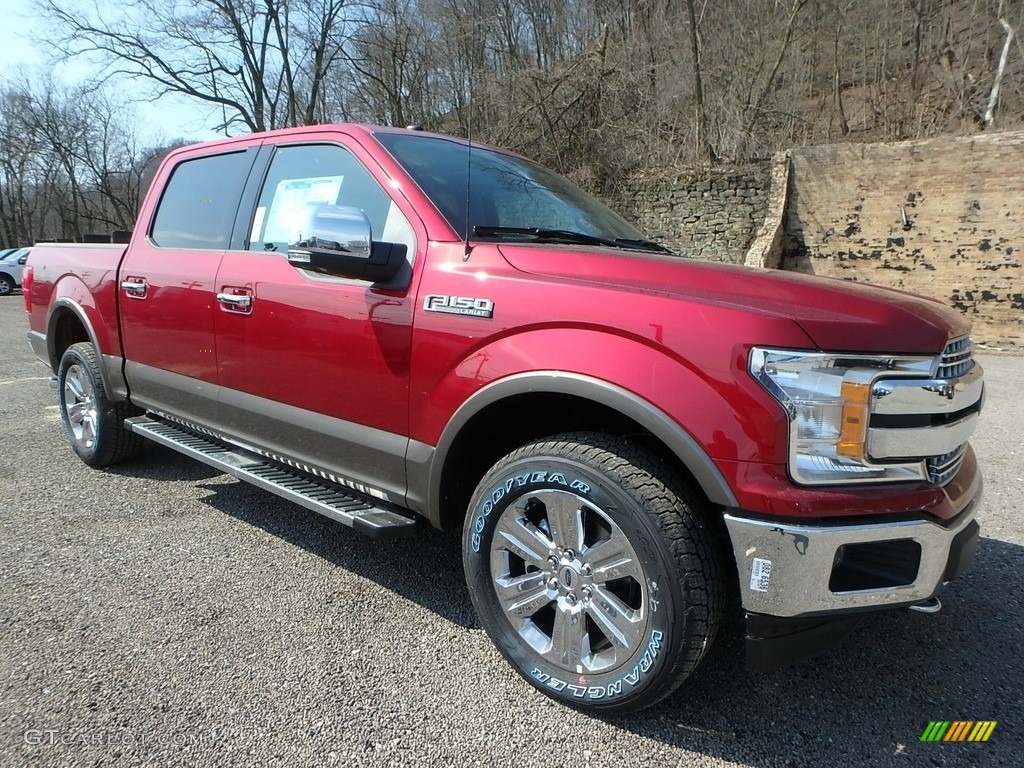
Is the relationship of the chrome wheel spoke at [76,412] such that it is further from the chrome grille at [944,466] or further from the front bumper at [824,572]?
the chrome grille at [944,466]

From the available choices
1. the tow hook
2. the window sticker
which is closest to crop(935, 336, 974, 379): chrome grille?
the tow hook

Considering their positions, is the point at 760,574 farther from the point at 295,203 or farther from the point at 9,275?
the point at 9,275

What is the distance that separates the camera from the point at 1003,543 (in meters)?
3.50

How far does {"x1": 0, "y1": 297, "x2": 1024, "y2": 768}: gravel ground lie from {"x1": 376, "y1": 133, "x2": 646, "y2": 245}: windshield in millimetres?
1641

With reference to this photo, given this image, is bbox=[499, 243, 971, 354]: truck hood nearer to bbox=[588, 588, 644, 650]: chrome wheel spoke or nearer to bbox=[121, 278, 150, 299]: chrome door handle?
bbox=[588, 588, 644, 650]: chrome wheel spoke

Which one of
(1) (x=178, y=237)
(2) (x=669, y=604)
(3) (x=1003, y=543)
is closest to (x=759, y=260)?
(3) (x=1003, y=543)

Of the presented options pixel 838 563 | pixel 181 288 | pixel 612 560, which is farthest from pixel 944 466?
pixel 181 288

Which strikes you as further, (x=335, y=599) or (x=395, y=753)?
(x=335, y=599)

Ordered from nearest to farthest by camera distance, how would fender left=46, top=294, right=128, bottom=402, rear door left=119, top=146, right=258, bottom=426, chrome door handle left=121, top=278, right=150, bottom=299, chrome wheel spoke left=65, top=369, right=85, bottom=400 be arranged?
rear door left=119, top=146, right=258, bottom=426
chrome door handle left=121, top=278, right=150, bottom=299
fender left=46, top=294, right=128, bottom=402
chrome wheel spoke left=65, top=369, right=85, bottom=400

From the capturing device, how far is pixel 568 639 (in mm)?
2174

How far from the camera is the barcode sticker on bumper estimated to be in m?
1.80

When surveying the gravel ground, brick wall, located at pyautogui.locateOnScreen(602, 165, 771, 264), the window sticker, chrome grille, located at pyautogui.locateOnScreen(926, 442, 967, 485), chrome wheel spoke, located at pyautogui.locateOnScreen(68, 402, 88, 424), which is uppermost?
brick wall, located at pyautogui.locateOnScreen(602, 165, 771, 264)

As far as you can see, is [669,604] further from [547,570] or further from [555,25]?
[555,25]

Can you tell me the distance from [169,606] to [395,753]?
1342mm
